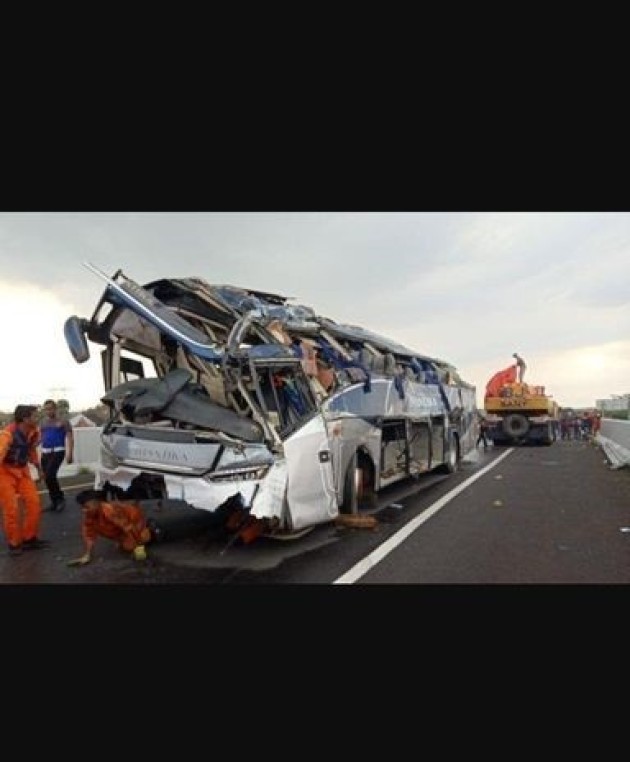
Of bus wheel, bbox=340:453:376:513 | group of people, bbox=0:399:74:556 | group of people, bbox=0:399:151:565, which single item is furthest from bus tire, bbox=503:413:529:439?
group of people, bbox=0:399:74:556

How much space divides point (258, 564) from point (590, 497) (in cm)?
633

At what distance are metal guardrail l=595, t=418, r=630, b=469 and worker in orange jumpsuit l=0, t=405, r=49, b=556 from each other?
486 inches

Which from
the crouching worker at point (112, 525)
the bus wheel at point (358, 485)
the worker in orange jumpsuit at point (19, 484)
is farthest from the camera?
the bus wheel at point (358, 485)

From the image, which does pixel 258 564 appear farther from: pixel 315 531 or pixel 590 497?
pixel 590 497

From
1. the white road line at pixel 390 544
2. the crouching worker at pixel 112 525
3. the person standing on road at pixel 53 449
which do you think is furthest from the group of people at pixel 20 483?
the white road line at pixel 390 544

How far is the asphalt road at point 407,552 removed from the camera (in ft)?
17.1

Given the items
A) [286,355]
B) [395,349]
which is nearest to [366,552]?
[286,355]

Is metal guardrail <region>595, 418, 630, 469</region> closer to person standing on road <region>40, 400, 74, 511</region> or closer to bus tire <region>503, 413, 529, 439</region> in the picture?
bus tire <region>503, 413, 529, 439</region>

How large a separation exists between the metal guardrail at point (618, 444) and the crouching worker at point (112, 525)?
11.6 meters

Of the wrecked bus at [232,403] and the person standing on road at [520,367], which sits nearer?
the wrecked bus at [232,403]

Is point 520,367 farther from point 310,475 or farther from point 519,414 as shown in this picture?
point 310,475

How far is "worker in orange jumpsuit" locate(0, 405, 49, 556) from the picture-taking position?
636cm

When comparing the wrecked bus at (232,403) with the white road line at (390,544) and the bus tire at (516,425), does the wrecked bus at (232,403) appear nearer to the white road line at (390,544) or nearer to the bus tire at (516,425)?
the white road line at (390,544)

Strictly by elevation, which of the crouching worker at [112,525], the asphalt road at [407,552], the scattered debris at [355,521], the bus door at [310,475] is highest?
the bus door at [310,475]
